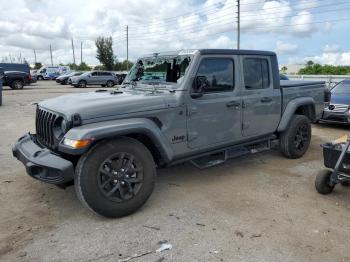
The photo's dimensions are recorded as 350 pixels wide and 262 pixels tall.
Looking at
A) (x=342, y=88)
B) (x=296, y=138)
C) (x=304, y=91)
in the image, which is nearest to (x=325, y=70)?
(x=342, y=88)

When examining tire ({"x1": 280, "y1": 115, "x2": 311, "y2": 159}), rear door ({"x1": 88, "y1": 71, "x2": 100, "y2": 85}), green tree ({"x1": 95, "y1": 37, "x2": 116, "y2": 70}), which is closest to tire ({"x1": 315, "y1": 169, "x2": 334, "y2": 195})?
tire ({"x1": 280, "y1": 115, "x2": 311, "y2": 159})

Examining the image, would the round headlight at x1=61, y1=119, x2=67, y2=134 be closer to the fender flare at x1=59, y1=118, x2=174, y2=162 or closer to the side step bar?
the fender flare at x1=59, y1=118, x2=174, y2=162

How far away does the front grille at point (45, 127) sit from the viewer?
4.10 metres

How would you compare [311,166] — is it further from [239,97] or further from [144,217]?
[144,217]

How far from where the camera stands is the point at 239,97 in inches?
203

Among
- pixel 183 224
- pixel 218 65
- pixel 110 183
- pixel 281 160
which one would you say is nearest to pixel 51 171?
pixel 110 183

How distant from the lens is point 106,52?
6550 centimetres

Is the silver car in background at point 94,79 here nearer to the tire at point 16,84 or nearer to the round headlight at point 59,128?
the tire at point 16,84

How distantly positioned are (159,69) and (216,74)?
866 millimetres

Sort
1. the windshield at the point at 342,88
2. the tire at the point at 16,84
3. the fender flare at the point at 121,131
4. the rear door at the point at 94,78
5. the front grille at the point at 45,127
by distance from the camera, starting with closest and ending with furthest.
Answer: the fender flare at the point at 121,131
the front grille at the point at 45,127
the windshield at the point at 342,88
the tire at the point at 16,84
the rear door at the point at 94,78

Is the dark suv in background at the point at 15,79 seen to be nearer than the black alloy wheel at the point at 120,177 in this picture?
No

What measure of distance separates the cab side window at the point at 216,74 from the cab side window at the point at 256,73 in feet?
1.12

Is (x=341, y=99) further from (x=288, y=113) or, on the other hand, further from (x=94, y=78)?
(x=94, y=78)

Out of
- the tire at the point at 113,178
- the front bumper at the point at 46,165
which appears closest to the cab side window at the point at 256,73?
the tire at the point at 113,178
